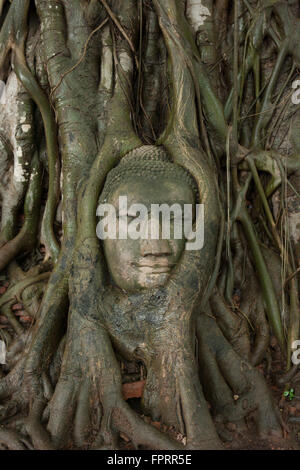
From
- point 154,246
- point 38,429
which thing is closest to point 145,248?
point 154,246

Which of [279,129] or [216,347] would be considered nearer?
[216,347]

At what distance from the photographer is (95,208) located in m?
2.56

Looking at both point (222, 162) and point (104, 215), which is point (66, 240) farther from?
point (222, 162)

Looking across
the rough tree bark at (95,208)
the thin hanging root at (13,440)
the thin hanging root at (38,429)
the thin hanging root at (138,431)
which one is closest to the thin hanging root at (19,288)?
the rough tree bark at (95,208)

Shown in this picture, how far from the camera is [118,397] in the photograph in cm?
223

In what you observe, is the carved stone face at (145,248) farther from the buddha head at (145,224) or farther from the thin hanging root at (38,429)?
the thin hanging root at (38,429)

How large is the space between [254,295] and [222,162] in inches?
39.4

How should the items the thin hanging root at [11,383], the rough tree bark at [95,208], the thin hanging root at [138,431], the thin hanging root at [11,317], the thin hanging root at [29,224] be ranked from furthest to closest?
1. the thin hanging root at [29,224]
2. the thin hanging root at [11,317]
3. the thin hanging root at [11,383]
4. the rough tree bark at [95,208]
5. the thin hanging root at [138,431]

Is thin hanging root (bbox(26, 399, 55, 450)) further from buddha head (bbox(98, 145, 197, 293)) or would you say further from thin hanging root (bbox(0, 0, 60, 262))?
thin hanging root (bbox(0, 0, 60, 262))

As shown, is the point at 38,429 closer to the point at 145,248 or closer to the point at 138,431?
the point at 138,431

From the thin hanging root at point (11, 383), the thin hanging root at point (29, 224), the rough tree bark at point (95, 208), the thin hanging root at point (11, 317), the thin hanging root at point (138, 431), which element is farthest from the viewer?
the thin hanging root at point (29, 224)

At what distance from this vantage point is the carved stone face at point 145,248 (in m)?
2.35

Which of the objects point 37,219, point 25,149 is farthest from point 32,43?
point 37,219

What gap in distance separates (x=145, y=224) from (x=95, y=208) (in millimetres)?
378
